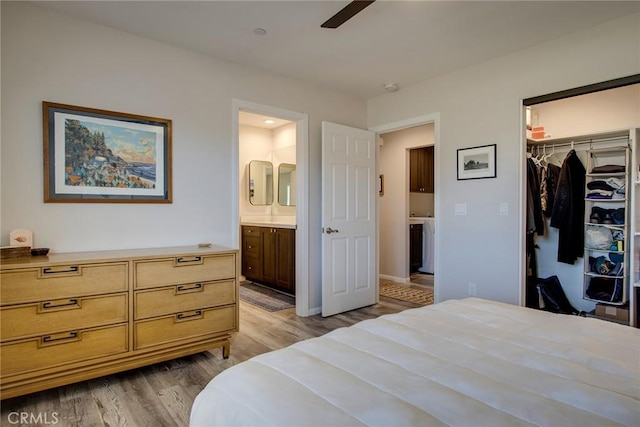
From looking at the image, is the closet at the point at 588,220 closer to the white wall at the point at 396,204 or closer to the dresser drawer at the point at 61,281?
the white wall at the point at 396,204

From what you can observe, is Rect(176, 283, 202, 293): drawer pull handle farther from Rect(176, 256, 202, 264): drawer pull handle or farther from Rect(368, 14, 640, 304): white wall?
Rect(368, 14, 640, 304): white wall

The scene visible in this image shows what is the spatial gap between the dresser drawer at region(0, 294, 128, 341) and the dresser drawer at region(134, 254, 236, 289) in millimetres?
179

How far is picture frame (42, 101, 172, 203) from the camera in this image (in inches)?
92.6

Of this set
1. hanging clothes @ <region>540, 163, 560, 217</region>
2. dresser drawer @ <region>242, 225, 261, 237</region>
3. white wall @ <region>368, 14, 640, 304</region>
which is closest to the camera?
white wall @ <region>368, 14, 640, 304</region>

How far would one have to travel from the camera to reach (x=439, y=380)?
1.04 m

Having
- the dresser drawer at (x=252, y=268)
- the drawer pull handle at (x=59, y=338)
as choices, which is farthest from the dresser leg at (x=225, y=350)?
the dresser drawer at (x=252, y=268)

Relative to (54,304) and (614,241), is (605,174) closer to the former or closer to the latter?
(614,241)

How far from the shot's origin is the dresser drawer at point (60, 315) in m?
1.89

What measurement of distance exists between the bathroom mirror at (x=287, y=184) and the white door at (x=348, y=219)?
180 cm

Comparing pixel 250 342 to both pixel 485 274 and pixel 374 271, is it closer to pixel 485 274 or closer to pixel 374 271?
pixel 374 271

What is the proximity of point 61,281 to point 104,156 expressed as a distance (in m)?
0.97

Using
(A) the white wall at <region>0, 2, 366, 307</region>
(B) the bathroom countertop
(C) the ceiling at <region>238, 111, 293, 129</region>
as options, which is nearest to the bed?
(A) the white wall at <region>0, 2, 366, 307</region>

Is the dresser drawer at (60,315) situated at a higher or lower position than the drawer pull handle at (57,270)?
lower

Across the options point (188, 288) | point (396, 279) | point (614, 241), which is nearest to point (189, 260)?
→ point (188, 288)
